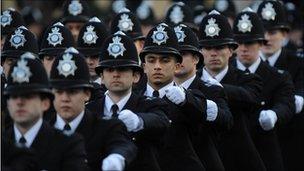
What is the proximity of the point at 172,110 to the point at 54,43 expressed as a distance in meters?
2.51

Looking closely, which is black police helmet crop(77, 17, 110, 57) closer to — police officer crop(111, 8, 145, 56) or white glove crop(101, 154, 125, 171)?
police officer crop(111, 8, 145, 56)

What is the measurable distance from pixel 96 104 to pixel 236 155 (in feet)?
10.3

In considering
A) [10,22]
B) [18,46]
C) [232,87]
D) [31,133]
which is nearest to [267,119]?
[232,87]

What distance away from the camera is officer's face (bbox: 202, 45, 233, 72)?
51.1ft

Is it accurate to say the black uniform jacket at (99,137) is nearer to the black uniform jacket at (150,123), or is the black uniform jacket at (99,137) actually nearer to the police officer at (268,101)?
the black uniform jacket at (150,123)

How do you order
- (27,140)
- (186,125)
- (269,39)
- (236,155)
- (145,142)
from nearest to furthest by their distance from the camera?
(27,140), (145,142), (186,125), (236,155), (269,39)

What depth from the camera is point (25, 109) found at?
11086mm

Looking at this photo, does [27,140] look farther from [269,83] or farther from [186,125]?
[269,83]

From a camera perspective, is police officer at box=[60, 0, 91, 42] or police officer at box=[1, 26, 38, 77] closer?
police officer at box=[1, 26, 38, 77]

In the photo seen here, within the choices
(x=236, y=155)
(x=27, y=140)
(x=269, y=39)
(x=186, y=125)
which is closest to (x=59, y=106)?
(x=27, y=140)

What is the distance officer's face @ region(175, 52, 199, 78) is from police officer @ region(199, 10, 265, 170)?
68cm

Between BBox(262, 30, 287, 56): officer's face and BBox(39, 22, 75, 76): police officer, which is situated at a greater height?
BBox(39, 22, 75, 76): police officer

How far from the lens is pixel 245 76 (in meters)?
15.7

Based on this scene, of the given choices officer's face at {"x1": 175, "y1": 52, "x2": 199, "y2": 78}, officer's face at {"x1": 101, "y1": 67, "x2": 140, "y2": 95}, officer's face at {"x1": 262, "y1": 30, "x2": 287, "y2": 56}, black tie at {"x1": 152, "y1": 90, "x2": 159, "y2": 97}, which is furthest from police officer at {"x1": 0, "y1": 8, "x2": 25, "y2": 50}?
officer's face at {"x1": 101, "y1": 67, "x2": 140, "y2": 95}
